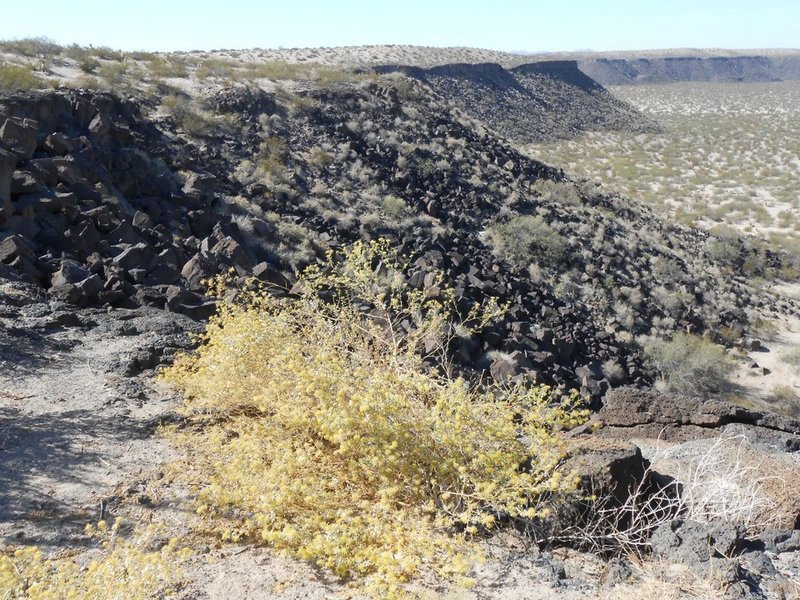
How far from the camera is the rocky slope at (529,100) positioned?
44656 millimetres

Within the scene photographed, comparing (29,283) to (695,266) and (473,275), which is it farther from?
(695,266)

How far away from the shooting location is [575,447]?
17.4ft

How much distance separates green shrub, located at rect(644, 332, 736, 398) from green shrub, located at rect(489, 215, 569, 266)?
3.83m

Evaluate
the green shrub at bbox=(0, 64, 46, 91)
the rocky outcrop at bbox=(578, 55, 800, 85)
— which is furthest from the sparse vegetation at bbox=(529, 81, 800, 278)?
the rocky outcrop at bbox=(578, 55, 800, 85)

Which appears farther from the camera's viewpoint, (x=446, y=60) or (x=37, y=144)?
(x=446, y=60)

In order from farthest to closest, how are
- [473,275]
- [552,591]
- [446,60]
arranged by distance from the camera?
[446,60]
[473,275]
[552,591]

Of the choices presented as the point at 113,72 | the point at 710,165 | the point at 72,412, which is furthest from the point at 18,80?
the point at 710,165

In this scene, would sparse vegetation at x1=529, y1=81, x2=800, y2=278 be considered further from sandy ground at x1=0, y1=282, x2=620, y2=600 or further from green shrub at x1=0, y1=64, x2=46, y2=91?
green shrub at x1=0, y1=64, x2=46, y2=91

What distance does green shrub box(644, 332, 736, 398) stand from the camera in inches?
555

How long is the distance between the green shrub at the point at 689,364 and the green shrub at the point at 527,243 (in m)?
3.83

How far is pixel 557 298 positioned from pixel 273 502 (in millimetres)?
13298

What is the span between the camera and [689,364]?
1476 cm

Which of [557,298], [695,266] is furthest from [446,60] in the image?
[557,298]

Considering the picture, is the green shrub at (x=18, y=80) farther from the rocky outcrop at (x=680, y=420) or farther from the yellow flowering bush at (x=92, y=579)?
the rocky outcrop at (x=680, y=420)
